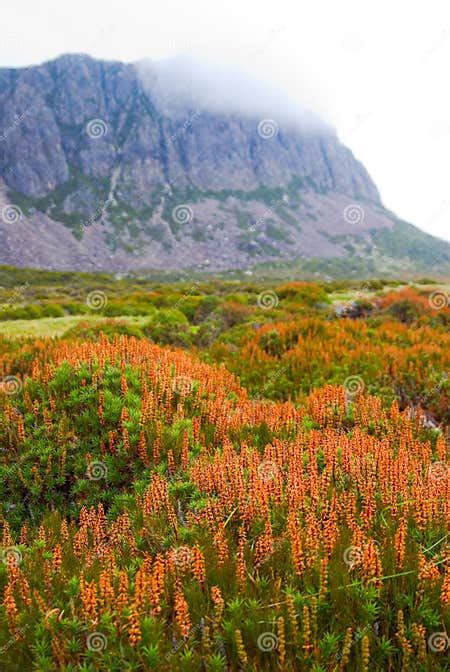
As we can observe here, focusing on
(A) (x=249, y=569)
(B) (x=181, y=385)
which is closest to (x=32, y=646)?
(A) (x=249, y=569)

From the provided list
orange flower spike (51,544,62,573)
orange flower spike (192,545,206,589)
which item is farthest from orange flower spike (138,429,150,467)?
orange flower spike (192,545,206,589)

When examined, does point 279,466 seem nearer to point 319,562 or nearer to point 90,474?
point 319,562

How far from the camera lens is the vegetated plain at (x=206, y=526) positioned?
8.18 feet

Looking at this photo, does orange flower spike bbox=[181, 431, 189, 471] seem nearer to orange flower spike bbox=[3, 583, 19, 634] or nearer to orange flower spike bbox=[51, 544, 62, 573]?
orange flower spike bbox=[51, 544, 62, 573]

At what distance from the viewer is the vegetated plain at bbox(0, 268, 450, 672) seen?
249cm

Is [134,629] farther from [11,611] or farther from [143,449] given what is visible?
[143,449]

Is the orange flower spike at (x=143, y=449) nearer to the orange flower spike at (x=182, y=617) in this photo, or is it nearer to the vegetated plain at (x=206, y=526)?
the vegetated plain at (x=206, y=526)

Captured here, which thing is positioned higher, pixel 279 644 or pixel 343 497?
pixel 343 497

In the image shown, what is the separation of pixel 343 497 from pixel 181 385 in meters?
3.20

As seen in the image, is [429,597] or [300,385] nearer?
[429,597]

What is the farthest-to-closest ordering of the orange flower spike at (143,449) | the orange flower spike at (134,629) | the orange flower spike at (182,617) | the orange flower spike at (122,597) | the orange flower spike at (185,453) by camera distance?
the orange flower spike at (143,449) → the orange flower spike at (185,453) → the orange flower spike at (122,597) → the orange flower spike at (182,617) → the orange flower spike at (134,629)

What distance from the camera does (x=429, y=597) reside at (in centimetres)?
278

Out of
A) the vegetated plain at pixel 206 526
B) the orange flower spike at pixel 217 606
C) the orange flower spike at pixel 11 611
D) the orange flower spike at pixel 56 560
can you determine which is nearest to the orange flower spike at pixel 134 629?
the vegetated plain at pixel 206 526

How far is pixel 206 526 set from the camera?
351 cm
